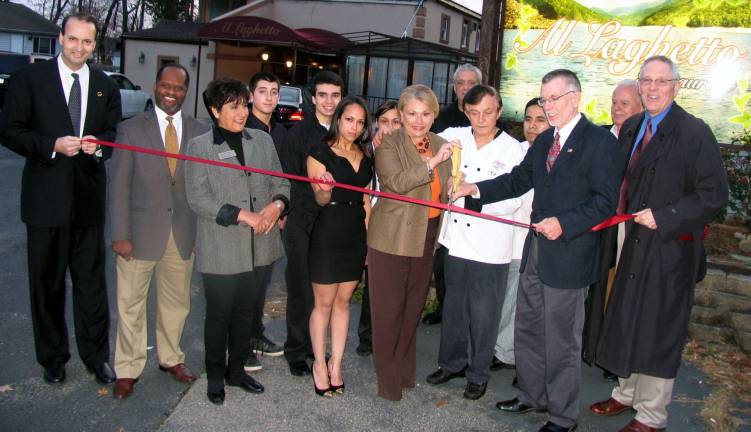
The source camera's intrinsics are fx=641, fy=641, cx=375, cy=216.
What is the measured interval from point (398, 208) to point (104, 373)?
2.14 m

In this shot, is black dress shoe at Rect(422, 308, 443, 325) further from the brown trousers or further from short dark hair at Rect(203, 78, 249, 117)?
short dark hair at Rect(203, 78, 249, 117)

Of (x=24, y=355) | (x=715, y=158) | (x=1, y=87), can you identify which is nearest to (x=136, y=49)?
(x=1, y=87)

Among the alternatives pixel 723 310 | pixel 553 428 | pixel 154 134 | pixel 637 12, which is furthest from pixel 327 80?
pixel 637 12

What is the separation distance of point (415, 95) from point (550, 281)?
135 centimetres

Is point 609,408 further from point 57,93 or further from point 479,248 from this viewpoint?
point 57,93

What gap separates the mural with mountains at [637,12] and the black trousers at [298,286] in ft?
13.7

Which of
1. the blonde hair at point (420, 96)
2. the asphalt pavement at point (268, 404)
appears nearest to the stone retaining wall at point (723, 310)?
the asphalt pavement at point (268, 404)

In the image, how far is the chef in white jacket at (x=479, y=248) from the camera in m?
4.08

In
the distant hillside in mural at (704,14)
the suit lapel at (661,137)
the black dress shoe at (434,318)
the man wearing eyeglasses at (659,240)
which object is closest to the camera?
the man wearing eyeglasses at (659,240)

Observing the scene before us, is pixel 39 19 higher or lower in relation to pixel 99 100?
higher

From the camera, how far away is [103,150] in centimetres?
395

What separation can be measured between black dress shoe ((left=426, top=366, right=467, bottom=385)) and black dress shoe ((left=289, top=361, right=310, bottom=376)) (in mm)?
838

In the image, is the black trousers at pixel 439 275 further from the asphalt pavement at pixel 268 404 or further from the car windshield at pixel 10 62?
the car windshield at pixel 10 62

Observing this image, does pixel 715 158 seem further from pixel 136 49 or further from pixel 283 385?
pixel 136 49
